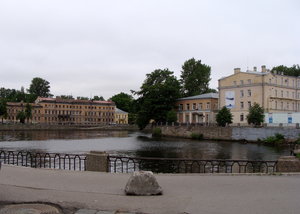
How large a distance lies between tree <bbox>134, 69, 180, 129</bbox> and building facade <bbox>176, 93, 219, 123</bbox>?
299 centimetres

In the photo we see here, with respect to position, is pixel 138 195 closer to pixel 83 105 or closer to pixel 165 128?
pixel 165 128

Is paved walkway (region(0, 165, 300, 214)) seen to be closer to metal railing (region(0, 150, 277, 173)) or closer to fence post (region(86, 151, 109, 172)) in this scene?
fence post (region(86, 151, 109, 172))

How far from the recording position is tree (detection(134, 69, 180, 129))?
87.9 m

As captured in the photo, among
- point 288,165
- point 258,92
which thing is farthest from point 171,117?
point 288,165

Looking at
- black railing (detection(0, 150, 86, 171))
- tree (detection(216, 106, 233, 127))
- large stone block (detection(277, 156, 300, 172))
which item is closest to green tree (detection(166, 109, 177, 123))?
tree (detection(216, 106, 233, 127))

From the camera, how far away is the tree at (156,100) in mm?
87875

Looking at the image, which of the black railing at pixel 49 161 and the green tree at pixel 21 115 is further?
the green tree at pixel 21 115

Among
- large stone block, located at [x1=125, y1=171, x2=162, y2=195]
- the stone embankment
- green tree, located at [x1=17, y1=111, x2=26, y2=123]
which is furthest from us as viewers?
green tree, located at [x1=17, y1=111, x2=26, y2=123]

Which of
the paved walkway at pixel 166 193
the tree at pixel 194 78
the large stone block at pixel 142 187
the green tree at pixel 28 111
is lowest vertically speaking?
the paved walkway at pixel 166 193

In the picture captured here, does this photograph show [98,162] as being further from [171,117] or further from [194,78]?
[194,78]

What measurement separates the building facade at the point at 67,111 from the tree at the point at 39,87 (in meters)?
14.0

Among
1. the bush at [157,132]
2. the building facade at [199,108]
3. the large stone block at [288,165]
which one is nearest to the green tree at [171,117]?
the bush at [157,132]

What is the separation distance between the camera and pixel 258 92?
75812 mm

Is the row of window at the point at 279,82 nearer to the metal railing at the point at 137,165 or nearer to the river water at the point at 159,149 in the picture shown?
the river water at the point at 159,149
